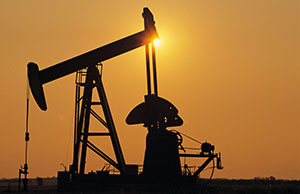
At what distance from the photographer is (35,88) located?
3872cm

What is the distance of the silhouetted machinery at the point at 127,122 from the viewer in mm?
39188

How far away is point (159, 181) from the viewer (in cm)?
3891

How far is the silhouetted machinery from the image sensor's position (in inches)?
1543

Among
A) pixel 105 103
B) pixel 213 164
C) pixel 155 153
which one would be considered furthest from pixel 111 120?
pixel 213 164

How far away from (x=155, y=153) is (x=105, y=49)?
7.96 meters

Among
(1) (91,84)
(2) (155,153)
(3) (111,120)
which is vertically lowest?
(2) (155,153)

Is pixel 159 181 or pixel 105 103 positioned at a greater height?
pixel 105 103

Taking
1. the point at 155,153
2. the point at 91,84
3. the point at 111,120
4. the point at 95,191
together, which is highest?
the point at 91,84

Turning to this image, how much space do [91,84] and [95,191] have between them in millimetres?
7537

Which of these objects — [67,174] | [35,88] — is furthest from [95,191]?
[35,88]

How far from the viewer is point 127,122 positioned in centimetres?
4041

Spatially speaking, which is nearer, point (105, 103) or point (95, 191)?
point (95, 191)

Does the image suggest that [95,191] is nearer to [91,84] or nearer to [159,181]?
[159,181]

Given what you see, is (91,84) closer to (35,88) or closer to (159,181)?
(35,88)
